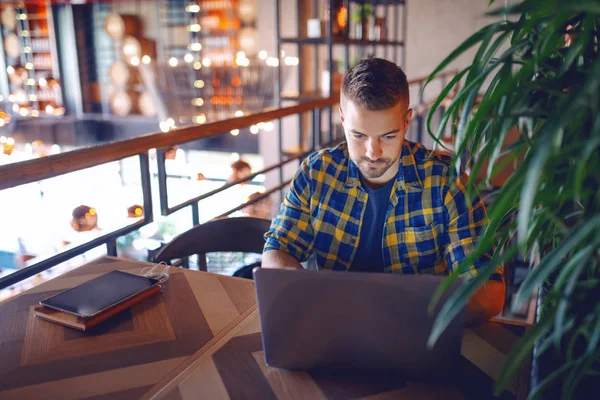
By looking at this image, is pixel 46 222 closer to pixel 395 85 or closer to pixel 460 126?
pixel 395 85

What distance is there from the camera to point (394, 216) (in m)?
1.30

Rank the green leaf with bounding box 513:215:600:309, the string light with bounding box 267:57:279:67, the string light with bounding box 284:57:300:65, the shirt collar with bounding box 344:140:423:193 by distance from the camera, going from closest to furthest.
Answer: the green leaf with bounding box 513:215:600:309
the shirt collar with bounding box 344:140:423:193
the string light with bounding box 267:57:279:67
the string light with bounding box 284:57:300:65

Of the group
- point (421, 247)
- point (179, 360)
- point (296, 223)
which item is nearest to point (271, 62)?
point (296, 223)

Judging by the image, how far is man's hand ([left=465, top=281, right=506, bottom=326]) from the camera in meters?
0.98

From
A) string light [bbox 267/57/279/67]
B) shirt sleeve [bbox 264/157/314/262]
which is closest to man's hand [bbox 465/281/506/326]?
shirt sleeve [bbox 264/157/314/262]

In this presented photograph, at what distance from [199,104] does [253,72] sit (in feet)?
2.58

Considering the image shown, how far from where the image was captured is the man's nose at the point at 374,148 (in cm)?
122

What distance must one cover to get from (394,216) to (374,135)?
0.73 feet

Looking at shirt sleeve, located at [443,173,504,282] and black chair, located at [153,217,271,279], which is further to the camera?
black chair, located at [153,217,271,279]

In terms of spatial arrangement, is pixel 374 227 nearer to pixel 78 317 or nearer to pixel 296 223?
pixel 296 223

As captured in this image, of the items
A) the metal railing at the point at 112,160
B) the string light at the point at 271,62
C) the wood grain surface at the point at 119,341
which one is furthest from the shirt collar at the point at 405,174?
the string light at the point at 271,62

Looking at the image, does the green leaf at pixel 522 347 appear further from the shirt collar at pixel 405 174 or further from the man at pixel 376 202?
the shirt collar at pixel 405 174

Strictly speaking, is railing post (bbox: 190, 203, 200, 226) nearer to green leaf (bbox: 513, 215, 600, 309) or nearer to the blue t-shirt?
the blue t-shirt

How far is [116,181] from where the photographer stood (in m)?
6.55
